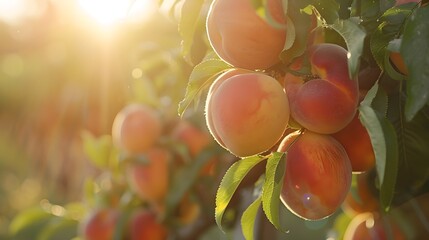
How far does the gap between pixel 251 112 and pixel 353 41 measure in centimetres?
11

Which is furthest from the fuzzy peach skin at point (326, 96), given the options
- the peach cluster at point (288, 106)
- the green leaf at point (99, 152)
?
the green leaf at point (99, 152)

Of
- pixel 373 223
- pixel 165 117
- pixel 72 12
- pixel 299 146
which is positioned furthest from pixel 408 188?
pixel 72 12

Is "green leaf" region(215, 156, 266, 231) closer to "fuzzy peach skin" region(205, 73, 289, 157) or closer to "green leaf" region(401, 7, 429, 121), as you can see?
"fuzzy peach skin" region(205, 73, 289, 157)

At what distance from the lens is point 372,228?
26.9 inches

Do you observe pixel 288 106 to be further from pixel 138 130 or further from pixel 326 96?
pixel 138 130

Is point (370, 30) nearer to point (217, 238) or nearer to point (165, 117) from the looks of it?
point (165, 117)

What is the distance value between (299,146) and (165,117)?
0.66 m

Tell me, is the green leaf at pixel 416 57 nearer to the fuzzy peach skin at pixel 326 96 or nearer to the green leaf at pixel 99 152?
the fuzzy peach skin at pixel 326 96

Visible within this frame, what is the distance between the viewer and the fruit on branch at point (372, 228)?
68 centimetres

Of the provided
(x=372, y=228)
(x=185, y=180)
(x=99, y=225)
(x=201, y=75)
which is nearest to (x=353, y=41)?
(x=201, y=75)

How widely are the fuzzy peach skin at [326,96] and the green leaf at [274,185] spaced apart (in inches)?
1.4

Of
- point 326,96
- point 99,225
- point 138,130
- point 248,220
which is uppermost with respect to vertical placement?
point 326,96

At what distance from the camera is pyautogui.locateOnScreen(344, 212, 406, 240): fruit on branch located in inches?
26.6

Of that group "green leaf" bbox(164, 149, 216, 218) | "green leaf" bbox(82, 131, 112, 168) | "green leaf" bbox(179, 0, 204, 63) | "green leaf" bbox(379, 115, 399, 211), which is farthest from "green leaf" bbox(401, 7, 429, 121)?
"green leaf" bbox(82, 131, 112, 168)
